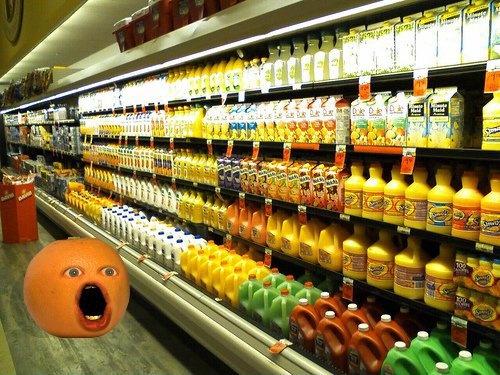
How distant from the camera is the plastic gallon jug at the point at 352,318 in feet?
8.19

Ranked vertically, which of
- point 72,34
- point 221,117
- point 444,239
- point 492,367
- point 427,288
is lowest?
point 492,367

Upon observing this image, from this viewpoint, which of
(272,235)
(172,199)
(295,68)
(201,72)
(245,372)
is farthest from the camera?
(172,199)

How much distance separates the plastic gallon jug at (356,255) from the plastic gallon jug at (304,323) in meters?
0.30

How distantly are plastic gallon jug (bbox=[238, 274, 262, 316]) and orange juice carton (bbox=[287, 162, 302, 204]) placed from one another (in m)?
0.58

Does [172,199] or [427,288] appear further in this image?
[172,199]

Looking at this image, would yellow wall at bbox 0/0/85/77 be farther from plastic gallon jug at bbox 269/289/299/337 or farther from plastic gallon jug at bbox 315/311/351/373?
plastic gallon jug at bbox 315/311/351/373

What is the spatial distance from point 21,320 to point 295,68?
3.24 metres

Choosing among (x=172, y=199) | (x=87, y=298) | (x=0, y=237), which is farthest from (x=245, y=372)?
(x=0, y=237)

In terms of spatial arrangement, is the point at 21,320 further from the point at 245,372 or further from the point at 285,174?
the point at 285,174

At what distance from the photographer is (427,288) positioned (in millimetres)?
2268

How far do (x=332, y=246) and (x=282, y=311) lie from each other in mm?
489

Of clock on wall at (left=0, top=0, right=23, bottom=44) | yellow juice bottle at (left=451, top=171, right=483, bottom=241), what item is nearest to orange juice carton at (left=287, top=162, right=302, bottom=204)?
yellow juice bottle at (left=451, top=171, right=483, bottom=241)

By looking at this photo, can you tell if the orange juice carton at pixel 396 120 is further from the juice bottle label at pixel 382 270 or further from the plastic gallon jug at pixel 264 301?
the plastic gallon jug at pixel 264 301

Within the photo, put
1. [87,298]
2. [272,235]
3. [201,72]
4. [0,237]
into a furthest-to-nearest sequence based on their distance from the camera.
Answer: [0,237] < [201,72] < [272,235] < [87,298]
